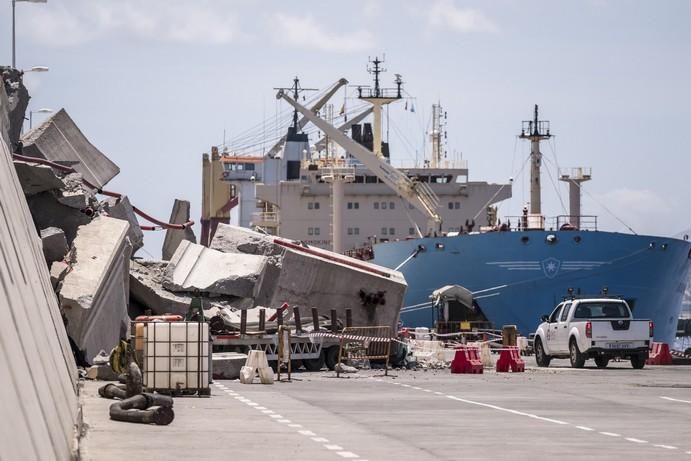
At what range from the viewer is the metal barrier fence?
1192 inches

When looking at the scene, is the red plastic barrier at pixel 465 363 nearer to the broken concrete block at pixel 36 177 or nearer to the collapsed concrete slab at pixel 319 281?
the collapsed concrete slab at pixel 319 281

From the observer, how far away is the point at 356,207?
74500 millimetres

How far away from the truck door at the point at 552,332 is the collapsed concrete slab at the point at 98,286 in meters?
10.0

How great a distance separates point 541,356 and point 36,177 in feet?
42.7

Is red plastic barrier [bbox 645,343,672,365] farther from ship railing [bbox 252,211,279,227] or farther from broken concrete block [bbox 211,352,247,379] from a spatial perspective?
ship railing [bbox 252,211,279,227]

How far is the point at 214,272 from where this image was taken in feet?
107

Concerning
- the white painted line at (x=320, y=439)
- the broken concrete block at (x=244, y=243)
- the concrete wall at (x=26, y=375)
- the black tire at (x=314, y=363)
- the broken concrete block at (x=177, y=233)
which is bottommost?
the white painted line at (x=320, y=439)

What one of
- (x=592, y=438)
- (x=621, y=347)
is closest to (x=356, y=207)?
(x=621, y=347)

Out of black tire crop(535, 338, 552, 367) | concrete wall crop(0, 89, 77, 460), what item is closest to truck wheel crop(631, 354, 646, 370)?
black tire crop(535, 338, 552, 367)

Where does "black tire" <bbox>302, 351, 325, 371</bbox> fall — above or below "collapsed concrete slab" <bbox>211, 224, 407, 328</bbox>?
below

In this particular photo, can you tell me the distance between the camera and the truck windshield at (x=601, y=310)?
32.3 metres

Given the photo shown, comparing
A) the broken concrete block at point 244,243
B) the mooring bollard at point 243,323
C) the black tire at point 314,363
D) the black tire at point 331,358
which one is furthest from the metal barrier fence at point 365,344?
the broken concrete block at point 244,243

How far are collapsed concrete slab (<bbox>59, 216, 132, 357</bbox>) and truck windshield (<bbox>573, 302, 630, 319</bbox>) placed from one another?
33.0 ft

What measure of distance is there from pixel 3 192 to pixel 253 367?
13902 mm
